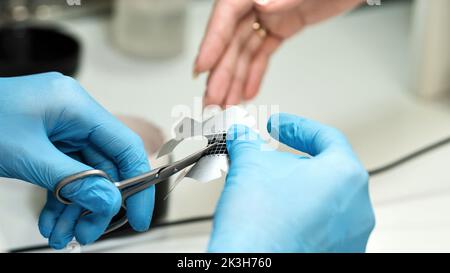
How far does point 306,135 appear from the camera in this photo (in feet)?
2.02

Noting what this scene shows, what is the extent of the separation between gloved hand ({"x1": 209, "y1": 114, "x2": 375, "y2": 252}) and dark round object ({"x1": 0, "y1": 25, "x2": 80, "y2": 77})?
51 cm

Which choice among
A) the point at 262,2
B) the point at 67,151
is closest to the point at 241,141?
the point at 67,151

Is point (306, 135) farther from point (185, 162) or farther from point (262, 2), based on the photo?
point (262, 2)

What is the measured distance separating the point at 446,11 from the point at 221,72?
0.36 m

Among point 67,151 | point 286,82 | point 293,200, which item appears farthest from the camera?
point 286,82

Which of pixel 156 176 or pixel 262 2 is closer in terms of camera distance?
pixel 156 176

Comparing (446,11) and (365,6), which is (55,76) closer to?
(446,11)

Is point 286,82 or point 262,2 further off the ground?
point 262,2

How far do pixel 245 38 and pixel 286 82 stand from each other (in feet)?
0.46

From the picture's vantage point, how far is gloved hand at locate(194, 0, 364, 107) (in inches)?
34.9

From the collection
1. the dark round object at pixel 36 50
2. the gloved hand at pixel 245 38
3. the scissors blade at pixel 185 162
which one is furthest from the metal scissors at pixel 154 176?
the dark round object at pixel 36 50

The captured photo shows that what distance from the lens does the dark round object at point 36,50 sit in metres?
1.02

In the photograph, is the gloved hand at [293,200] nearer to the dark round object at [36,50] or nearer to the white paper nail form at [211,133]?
the white paper nail form at [211,133]

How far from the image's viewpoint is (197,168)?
632 millimetres
